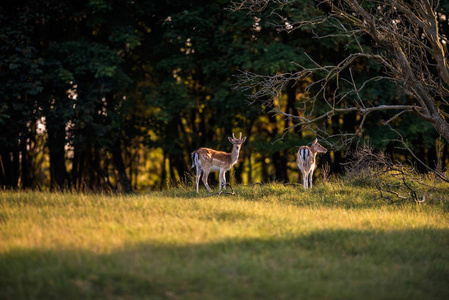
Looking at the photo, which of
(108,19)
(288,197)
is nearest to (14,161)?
(108,19)

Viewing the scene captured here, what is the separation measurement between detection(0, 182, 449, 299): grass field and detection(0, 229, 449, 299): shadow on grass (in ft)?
0.05

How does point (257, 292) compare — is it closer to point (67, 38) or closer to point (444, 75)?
point (444, 75)

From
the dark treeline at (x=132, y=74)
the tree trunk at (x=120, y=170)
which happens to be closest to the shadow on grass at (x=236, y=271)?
the dark treeline at (x=132, y=74)

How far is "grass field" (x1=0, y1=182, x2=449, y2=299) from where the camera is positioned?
6.54 meters

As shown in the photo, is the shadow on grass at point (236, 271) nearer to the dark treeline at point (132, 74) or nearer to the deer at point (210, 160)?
the deer at point (210, 160)

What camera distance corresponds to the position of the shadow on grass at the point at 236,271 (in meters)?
6.38

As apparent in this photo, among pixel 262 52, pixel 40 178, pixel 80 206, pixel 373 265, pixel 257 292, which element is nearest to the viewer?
pixel 257 292

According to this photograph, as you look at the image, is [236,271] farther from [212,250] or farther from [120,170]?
[120,170]

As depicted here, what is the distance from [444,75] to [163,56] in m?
12.2

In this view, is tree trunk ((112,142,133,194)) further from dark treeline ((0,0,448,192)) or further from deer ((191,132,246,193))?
deer ((191,132,246,193))

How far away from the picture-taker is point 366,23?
1372 cm

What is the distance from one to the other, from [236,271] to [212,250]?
Answer: 0.82 meters

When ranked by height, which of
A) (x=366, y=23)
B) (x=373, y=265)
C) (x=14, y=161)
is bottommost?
(x=373, y=265)

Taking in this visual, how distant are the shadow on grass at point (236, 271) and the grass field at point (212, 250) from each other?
0.02 m
